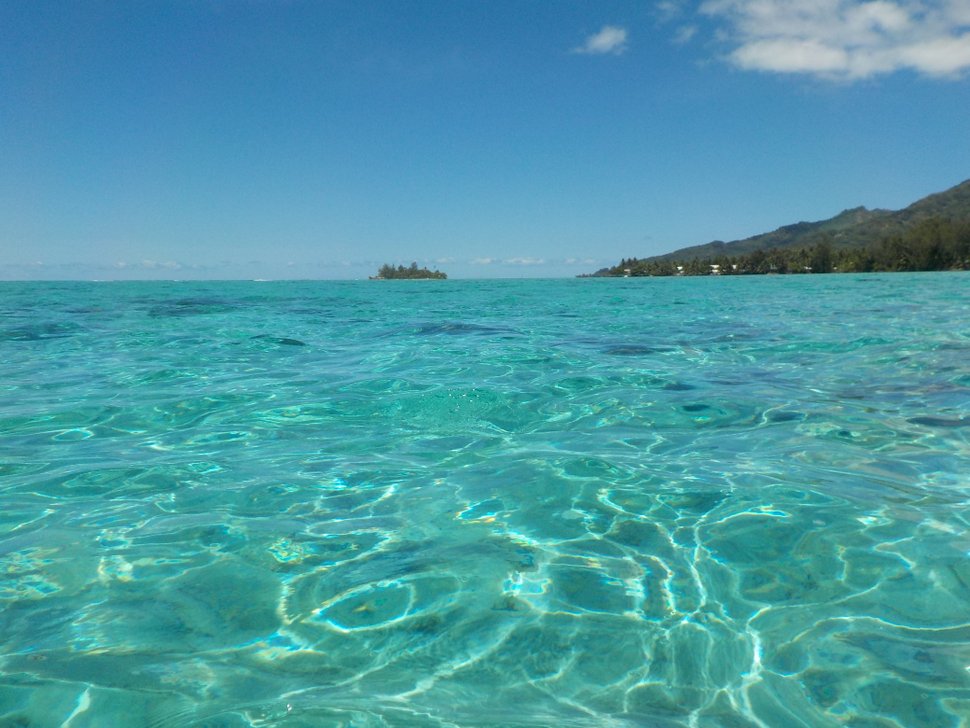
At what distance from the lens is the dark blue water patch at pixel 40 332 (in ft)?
41.7

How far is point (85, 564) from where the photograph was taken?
300cm

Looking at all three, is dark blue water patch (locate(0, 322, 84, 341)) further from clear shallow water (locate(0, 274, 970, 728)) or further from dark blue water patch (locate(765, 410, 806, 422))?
dark blue water patch (locate(765, 410, 806, 422))

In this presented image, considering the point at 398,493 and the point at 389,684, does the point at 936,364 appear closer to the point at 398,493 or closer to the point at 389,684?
the point at 398,493

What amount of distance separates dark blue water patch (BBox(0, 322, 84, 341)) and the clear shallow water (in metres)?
6.85

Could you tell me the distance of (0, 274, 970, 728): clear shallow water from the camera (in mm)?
2059

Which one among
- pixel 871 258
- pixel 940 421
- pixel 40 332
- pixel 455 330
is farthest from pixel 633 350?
pixel 871 258

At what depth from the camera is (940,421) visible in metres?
5.14

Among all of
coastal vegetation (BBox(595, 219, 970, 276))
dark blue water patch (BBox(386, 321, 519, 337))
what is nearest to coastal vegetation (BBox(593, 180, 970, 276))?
coastal vegetation (BBox(595, 219, 970, 276))

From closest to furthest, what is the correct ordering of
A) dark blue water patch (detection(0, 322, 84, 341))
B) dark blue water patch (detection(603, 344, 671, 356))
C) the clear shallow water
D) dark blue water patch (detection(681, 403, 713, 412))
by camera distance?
1. the clear shallow water
2. dark blue water patch (detection(681, 403, 713, 412))
3. dark blue water patch (detection(603, 344, 671, 356))
4. dark blue water patch (detection(0, 322, 84, 341))

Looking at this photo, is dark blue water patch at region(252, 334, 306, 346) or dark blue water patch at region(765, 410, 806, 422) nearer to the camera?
dark blue water patch at region(765, 410, 806, 422)

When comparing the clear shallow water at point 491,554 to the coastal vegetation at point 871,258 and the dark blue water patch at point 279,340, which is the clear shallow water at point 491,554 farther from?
the coastal vegetation at point 871,258

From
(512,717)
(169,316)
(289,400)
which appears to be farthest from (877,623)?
(169,316)

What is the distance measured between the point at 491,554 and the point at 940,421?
166 inches

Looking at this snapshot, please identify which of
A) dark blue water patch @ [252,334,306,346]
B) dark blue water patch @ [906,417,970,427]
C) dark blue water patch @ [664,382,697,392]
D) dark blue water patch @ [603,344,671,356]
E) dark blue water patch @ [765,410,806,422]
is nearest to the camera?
dark blue water patch @ [906,417,970,427]
